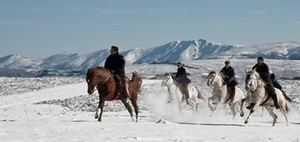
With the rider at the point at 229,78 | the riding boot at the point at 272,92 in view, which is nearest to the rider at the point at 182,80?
the rider at the point at 229,78

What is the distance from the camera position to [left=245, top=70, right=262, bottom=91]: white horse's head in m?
23.6

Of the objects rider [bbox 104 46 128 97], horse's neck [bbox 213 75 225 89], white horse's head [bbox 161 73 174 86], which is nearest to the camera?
rider [bbox 104 46 128 97]

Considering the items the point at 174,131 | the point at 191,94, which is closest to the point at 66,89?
the point at 191,94

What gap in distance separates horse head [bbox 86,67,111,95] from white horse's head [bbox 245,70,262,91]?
5530mm

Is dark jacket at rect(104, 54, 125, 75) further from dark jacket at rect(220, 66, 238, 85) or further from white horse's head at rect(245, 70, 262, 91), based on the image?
dark jacket at rect(220, 66, 238, 85)

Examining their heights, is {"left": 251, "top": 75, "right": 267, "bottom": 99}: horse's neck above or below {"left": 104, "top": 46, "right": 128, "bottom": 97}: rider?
below

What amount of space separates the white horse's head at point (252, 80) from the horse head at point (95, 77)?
5.53 m

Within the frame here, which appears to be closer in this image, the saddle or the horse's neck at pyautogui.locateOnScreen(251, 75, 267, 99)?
the saddle

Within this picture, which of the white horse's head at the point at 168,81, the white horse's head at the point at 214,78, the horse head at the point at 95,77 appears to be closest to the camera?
the horse head at the point at 95,77

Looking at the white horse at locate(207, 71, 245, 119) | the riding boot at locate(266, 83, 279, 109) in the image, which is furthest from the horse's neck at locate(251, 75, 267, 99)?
the white horse at locate(207, 71, 245, 119)

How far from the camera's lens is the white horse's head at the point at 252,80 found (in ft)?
77.5

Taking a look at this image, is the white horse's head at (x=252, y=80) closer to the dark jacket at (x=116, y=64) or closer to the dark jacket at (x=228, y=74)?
the dark jacket at (x=116, y=64)

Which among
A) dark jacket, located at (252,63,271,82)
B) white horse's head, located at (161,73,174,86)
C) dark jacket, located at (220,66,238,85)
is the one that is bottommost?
white horse's head, located at (161,73,174,86)

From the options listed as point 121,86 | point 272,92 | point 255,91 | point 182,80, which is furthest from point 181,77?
point 121,86
